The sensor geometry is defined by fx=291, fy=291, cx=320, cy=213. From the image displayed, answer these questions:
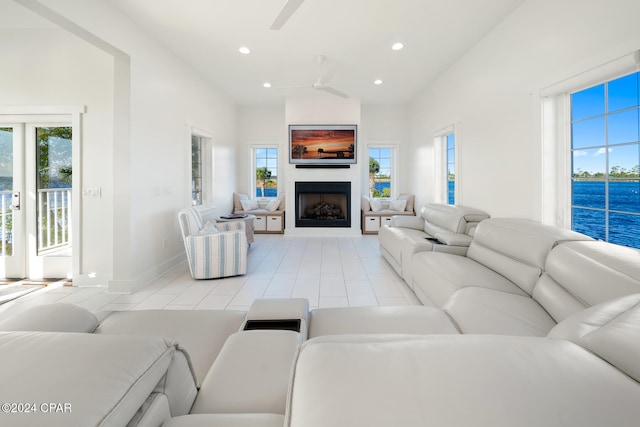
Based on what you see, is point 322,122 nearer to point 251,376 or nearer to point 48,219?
point 48,219

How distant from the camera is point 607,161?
7.77ft

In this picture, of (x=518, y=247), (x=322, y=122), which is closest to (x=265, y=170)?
(x=322, y=122)

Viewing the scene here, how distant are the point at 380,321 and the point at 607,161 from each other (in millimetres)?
2431

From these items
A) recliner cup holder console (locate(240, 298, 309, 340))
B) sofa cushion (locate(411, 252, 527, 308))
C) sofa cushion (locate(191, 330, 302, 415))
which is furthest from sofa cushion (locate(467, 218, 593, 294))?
sofa cushion (locate(191, 330, 302, 415))

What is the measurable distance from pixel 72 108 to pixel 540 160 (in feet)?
16.7

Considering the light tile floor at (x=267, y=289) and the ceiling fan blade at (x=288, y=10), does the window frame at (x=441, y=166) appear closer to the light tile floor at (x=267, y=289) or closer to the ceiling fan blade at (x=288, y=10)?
the light tile floor at (x=267, y=289)

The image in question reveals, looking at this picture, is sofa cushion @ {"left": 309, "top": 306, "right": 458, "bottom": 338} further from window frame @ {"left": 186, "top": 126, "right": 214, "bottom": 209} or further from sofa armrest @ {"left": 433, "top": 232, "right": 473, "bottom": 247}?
window frame @ {"left": 186, "top": 126, "right": 214, "bottom": 209}

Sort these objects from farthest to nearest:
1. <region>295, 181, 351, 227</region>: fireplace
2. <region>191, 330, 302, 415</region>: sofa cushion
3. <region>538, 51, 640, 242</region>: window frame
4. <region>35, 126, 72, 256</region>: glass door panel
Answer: <region>295, 181, 351, 227</region>: fireplace
<region>35, 126, 72, 256</region>: glass door panel
<region>538, 51, 640, 242</region>: window frame
<region>191, 330, 302, 415</region>: sofa cushion

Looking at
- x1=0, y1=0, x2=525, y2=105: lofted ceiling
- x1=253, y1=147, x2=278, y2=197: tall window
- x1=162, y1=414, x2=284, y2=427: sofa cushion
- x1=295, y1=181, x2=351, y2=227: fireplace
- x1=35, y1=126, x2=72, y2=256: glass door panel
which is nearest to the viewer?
x1=162, y1=414, x2=284, y2=427: sofa cushion

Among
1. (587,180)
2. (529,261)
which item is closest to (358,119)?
(587,180)

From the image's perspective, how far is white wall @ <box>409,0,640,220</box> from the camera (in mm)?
2197

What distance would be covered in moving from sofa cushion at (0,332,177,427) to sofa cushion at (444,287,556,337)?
138cm

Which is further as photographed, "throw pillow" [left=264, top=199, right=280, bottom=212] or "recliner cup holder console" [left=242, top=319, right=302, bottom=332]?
"throw pillow" [left=264, top=199, right=280, bottom=212]

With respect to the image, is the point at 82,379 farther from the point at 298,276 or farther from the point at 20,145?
the point at 20,145
